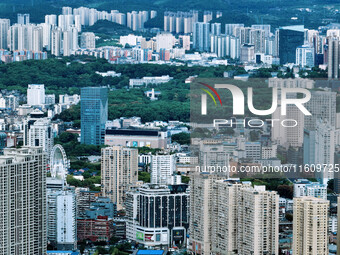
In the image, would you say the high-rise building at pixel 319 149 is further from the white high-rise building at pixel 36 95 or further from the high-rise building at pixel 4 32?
the high-rise building at pixel 4 32

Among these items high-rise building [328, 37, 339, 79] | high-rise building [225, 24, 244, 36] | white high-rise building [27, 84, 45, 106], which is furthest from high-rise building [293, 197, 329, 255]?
high-rise building [225, 24, 244, 36]

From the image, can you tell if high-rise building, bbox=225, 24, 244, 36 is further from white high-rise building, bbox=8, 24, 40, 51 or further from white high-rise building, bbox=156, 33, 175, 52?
white high-rise building, bbox=8, 24, 40, 51

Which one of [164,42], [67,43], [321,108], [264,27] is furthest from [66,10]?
[321,108]

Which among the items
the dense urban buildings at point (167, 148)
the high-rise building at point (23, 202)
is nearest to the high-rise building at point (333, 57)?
the dense urban buildings at point (167, 148)

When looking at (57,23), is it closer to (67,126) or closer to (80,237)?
(67,126)

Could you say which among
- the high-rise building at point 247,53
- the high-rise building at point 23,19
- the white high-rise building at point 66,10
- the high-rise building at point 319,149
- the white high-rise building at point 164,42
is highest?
the white high-rise building at point 66,10

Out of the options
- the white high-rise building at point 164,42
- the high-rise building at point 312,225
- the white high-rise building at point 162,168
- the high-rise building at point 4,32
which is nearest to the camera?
the high-rise building at point 312,225
